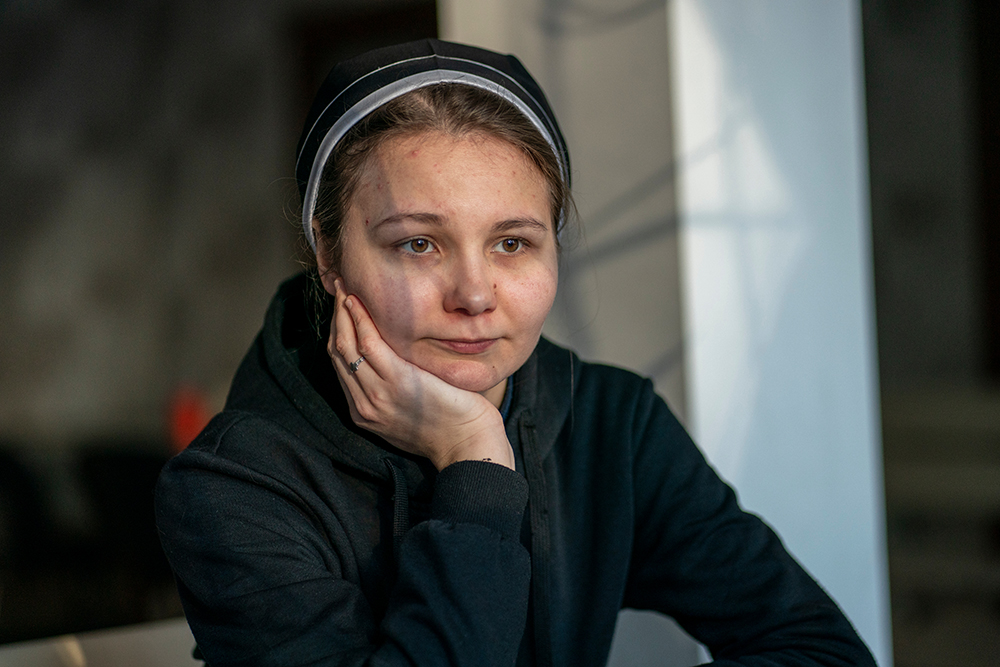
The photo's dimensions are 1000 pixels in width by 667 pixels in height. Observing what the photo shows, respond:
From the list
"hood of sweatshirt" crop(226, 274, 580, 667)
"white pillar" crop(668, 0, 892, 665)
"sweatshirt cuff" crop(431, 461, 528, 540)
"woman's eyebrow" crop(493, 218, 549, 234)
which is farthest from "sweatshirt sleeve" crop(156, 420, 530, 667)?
"white pillar" crop(668, 0, 892, 665)

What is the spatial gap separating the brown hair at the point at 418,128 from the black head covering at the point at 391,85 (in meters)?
0.01

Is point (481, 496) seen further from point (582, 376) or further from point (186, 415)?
point (186, 415)

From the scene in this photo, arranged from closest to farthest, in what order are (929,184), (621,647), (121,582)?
(621,647)
(121,582)
(929,184)

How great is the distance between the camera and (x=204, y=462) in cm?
108

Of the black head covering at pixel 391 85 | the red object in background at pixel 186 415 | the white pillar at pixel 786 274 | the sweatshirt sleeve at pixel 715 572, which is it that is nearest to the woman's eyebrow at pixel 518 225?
the black head covering at pixel 391 85

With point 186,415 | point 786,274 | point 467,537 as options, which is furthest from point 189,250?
point 467,537

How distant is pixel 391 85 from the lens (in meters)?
1.15

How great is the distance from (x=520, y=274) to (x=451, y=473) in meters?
0.29

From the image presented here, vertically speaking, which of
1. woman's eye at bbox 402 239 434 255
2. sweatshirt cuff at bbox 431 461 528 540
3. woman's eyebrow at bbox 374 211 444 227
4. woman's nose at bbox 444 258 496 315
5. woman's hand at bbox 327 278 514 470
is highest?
woman's eyebrow at bbox 374 211 444 227

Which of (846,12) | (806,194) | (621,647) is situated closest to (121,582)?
(621,647)

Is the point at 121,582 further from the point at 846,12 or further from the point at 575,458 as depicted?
the point at 846,12

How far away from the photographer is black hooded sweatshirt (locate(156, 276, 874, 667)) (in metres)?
1.00

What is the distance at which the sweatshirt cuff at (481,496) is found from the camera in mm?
1052

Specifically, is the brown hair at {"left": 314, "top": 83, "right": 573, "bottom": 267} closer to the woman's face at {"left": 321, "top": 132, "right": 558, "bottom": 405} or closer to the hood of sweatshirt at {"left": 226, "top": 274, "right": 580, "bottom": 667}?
the woman's face at {"left": 321, "top": 132, "right": 558, "bottom": 405}
